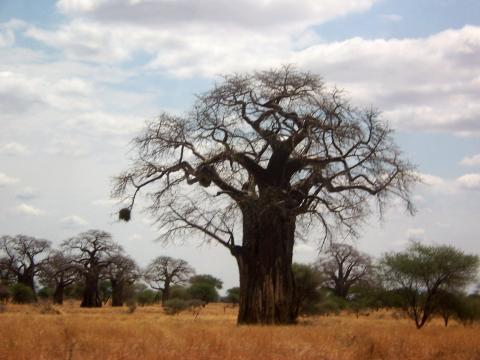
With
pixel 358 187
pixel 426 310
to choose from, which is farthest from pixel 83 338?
pixel 426 310

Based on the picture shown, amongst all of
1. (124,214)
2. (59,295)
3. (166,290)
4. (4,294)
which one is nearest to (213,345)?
(124,214)

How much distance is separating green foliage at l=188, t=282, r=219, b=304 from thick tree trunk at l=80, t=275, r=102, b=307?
753 cm

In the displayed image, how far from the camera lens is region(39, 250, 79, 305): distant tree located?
138ft

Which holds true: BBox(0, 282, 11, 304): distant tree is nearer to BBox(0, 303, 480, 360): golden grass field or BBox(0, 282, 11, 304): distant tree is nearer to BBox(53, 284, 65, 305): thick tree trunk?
BBox(53, 284, 65, 305): thick tree trunk

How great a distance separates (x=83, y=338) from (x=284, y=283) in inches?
303

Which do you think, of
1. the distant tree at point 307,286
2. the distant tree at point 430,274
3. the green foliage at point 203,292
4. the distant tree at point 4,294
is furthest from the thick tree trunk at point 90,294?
the distant tree at point 430,274

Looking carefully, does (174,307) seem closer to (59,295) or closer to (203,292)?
(59,295)

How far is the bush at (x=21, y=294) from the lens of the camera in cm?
3938

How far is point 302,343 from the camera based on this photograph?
10305 mm

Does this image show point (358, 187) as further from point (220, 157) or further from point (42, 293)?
point (42, 293)

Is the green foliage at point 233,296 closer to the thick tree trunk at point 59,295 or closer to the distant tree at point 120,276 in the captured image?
the distant tree at point 120,276

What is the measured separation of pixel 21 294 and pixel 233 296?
52.5 ft

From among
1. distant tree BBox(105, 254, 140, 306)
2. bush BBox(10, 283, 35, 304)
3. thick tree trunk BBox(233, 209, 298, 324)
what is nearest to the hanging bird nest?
thick tree trunk BBox(233, 209, 298, 324)

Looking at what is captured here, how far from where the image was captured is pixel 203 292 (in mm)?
49031
